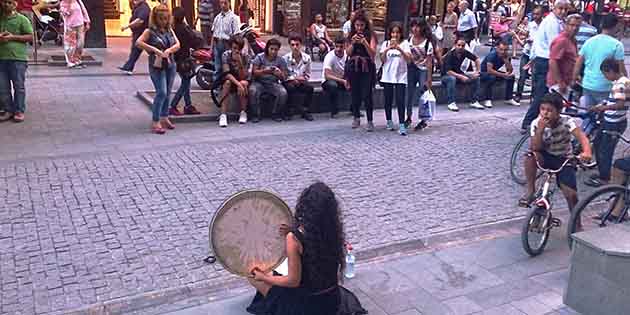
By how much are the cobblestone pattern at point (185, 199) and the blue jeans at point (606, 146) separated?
111 centimetres

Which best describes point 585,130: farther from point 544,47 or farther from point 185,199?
point 185,199

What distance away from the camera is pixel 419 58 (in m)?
9.30

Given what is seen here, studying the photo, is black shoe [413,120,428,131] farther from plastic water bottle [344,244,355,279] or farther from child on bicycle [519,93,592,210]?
plastic water bottle [344,244,355,279]

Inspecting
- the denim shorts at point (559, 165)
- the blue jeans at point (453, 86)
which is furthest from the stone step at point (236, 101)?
the denim shorts at point (559, 165)

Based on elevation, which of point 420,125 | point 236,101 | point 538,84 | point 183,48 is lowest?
point 420,125

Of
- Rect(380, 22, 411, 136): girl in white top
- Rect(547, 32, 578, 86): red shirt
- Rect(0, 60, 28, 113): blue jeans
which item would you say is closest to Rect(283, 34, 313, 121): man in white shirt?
Rect(380, 22, 411, 136): girl in white top

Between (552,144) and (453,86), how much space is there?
6265 mm

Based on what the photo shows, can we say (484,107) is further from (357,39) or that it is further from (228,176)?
(228,176)

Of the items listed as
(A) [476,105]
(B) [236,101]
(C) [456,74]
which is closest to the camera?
(B) [236,101]

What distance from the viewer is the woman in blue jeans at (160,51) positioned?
8.27 m

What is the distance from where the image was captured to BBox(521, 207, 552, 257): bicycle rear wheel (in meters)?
5.13

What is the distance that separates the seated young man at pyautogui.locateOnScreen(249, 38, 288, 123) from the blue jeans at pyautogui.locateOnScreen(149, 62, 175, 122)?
54.8 inches

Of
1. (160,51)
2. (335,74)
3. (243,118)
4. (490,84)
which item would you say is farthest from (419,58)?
(160,51)

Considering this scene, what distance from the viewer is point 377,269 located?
192 inches
